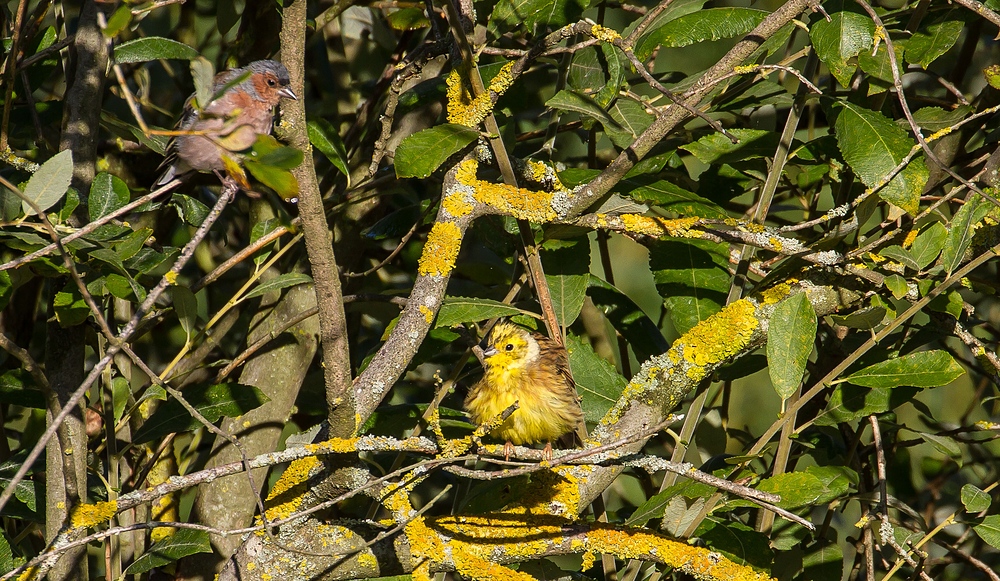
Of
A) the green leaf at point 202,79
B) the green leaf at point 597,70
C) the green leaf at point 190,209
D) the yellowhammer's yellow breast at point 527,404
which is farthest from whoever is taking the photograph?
the yellowhammer's yellow breast at point 527,404

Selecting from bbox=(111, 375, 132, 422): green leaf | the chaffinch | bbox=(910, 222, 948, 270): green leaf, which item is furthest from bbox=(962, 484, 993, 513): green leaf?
bbox=(111, 375, 132, 422): green leaf

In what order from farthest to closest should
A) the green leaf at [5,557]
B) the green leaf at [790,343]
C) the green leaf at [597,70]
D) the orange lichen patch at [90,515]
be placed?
the green leaf at [597,70], the green leaf at [5,557], the green leaf at [790,343], the orange lichen patch at [90,515]

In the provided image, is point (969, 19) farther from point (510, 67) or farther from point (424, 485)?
point (424, 485)

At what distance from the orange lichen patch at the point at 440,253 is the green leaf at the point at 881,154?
102 centimetres

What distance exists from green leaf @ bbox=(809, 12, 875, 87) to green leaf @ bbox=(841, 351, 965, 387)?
72 cm

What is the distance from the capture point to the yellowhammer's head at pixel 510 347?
3.07 metres

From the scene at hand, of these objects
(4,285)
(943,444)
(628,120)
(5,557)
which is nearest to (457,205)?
(628,120)

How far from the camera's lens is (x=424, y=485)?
3639 millimetres

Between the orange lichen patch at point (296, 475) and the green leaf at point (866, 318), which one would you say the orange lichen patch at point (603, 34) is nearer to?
the green leaf at point (866, 318)

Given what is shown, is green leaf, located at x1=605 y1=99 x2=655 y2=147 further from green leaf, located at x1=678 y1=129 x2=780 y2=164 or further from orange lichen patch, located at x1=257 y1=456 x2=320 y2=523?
orange lichen patch, located at x1=257 y1=456 x2=320 y2=523

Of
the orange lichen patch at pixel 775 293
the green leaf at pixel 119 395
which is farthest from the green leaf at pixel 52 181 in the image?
the orange lichen patch at pixel 775 293

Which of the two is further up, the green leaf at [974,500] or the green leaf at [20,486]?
the green leaf at [20,486]

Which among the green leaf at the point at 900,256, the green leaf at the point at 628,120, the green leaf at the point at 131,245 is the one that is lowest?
the green leaf at the point at 900,256

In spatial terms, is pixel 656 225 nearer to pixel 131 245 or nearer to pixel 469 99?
pixel 469 99
